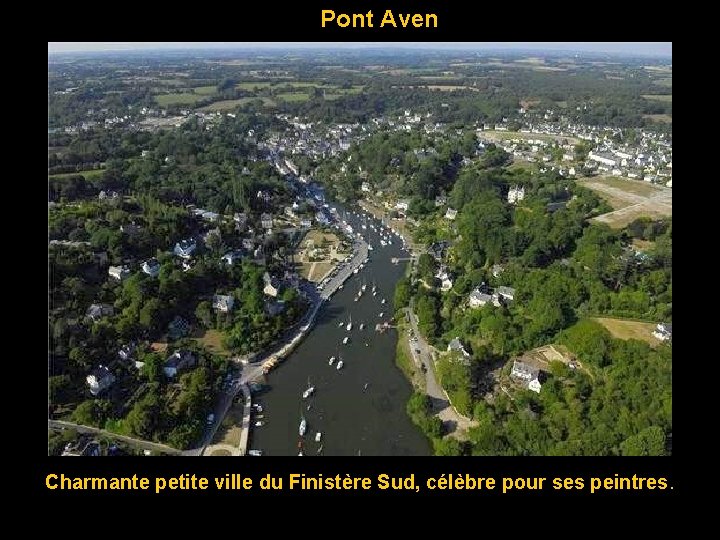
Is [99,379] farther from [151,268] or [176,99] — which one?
[176,99]

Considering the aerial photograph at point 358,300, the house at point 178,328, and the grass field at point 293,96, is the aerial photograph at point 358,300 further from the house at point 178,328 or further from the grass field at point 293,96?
the grass field at point 293,96

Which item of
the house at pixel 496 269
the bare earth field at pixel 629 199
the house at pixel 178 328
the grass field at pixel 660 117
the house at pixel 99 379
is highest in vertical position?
the grass field at pixel 660 117

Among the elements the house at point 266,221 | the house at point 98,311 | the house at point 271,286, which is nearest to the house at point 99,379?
the house at point 98,311

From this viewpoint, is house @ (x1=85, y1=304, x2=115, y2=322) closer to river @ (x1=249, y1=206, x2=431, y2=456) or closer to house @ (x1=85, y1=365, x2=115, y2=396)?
house @ (x1=85, y1=365, x2=115, y2=396)

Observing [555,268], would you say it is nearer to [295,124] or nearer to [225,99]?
[295,124]
